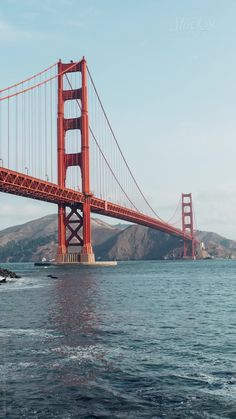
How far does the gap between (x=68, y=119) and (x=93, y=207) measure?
16736 mm

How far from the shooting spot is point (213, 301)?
2978cm

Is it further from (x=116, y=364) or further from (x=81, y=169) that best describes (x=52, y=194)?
(x=116, y=364)

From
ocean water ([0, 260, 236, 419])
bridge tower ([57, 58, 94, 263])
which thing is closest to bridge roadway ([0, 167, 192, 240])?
bridge tower ([57, 58, 94, 263])

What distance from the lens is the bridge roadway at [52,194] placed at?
62719mm

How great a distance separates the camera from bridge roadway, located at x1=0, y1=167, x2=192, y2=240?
6272cm

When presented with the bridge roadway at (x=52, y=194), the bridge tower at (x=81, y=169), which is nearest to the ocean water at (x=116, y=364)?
the bridge roadway at (x=52, y=194)

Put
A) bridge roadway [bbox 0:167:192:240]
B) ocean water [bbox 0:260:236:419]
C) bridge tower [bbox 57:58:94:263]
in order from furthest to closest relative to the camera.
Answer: bridge tower [bbox 57:58:94:263] → bridge roadway [bbox 0:167:192:240] → ocean water [bbox 0:260:236:419]

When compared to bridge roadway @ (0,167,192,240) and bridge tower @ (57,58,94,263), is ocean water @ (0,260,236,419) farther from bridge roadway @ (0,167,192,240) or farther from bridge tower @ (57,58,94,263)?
bridge tower @ (57,58,94,263)

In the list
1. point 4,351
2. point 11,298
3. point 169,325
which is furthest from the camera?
point 11,298

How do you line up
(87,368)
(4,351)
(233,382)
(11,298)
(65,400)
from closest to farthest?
(65,400) < (233,382) < (87,368) < (4,351) < (11,298)

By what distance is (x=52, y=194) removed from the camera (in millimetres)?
73250

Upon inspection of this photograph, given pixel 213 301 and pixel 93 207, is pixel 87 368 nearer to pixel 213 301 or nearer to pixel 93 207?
pixel 213 301

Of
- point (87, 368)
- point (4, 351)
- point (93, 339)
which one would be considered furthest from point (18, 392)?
point (93, 339)

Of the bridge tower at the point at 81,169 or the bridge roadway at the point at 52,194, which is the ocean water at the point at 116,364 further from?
the bridge tower at the point at 81,169
